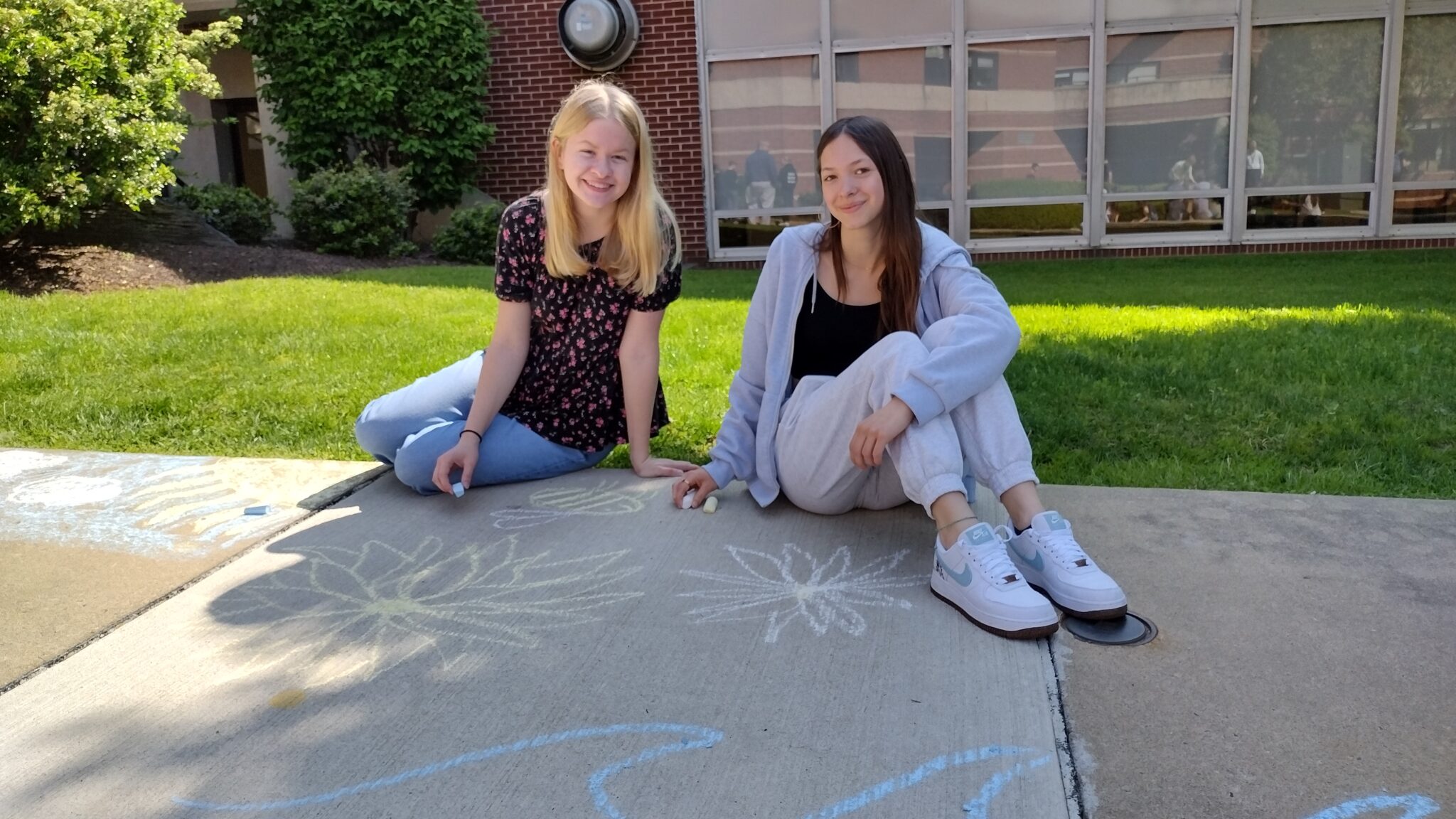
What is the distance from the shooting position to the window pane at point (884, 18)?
1037 cm

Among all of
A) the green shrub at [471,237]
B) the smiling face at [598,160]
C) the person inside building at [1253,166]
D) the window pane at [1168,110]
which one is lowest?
the green shrub at [471,237]

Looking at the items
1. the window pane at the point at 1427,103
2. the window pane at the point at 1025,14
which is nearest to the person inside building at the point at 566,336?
the window pane at the point at 1025,14

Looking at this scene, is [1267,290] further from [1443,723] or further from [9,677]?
[9,677]

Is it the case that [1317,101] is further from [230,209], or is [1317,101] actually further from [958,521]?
[230,209]

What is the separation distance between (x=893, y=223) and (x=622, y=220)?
2.73 feet

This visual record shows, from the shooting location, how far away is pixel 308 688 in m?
2.09

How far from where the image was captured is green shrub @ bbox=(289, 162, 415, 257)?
372 inches

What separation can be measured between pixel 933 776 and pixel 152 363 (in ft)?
14.5

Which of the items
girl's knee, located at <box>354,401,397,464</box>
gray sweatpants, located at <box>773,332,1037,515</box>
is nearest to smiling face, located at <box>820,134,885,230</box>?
gray sweatpants, located at <box>773,332,1037,515</box>

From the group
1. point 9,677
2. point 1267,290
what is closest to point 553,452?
point 9,677

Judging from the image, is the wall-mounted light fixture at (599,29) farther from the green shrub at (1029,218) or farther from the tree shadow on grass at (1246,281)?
the tree shadow on grass at (1246,281)

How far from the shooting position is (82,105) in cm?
683

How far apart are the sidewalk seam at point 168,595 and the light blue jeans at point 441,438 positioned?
19 cm

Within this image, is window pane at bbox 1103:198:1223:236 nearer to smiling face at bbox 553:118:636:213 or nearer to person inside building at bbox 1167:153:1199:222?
person inside building at bbox 1167:153:1199:222
